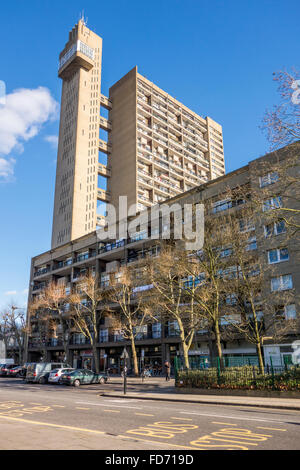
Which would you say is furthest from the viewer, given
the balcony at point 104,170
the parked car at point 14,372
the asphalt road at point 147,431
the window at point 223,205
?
the balcony at point 104,170

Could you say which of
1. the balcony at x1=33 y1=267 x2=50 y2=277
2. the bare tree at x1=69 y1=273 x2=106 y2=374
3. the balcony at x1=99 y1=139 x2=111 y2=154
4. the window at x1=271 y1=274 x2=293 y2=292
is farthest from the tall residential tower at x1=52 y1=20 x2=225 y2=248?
the window at x1=271 y1=274 x2=293 y2=292

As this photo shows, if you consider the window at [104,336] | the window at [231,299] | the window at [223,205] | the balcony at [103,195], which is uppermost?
the balcony at [103,195]

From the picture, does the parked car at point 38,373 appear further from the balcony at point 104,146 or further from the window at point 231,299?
Result: the balcony at point 104,146

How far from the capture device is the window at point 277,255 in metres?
31.2

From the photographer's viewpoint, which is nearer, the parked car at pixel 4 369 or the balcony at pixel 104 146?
the parked car at pixel 4 369

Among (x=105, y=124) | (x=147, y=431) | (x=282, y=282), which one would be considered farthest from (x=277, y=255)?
(x=105, y=124)

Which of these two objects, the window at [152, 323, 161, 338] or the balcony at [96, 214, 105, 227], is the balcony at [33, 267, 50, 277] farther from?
the window at [152, 323, 161, 338]

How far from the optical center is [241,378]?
60.8 ft

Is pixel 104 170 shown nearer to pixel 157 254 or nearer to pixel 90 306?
pixel 90 306

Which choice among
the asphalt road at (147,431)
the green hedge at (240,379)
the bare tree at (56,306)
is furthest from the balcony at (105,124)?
the asphalt road at (147,431)

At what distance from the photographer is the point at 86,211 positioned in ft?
235

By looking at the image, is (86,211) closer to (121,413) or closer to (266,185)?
(266,185)

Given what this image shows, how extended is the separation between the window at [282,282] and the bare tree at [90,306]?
20.1 meters

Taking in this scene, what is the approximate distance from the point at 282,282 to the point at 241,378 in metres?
14.2
